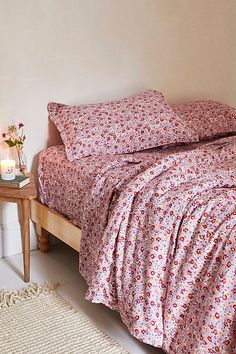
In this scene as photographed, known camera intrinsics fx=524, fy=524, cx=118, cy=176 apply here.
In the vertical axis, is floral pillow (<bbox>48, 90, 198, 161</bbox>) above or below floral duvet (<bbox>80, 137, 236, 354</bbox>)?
above

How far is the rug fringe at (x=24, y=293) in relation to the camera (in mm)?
2424

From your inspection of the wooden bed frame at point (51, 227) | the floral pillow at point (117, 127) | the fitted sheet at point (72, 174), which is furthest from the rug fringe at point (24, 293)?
the floral pillow at point (117, 127)

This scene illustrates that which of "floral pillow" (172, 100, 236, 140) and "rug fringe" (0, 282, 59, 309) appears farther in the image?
"floral pillow" (172, 100, 236, 140)

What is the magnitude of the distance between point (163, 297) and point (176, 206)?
33cm

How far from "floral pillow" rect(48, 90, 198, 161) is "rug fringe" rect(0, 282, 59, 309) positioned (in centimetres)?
64

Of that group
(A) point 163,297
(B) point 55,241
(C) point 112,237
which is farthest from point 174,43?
(A) point 163,297

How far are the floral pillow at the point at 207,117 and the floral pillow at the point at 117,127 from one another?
0.14 meters

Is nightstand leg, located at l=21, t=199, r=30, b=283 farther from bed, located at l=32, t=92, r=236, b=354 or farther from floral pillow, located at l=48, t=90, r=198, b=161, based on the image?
floral pillow, located at l=48, t=90, r=198, b=161

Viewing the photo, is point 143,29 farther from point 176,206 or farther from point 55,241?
point 176,206

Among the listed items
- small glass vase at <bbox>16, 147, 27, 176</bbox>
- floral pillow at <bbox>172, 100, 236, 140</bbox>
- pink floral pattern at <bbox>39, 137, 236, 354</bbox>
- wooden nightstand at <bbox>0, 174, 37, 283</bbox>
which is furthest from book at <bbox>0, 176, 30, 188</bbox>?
floral pillow at <bbox>172, 100, 236, 140</bbox>

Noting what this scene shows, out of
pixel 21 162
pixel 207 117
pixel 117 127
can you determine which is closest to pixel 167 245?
pixel 117 127

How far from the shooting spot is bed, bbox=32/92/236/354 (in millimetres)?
1702

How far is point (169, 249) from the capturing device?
1.88 m

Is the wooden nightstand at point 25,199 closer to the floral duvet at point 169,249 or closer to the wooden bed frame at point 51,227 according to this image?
the wooden bed frame at point 51,227
